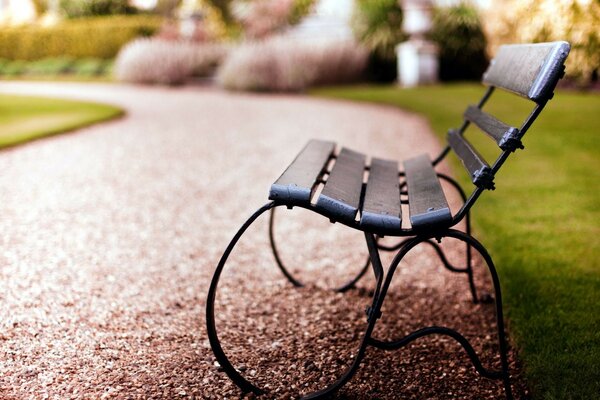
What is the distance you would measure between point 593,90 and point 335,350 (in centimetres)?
1052

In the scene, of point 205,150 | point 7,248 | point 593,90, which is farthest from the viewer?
point 593,90

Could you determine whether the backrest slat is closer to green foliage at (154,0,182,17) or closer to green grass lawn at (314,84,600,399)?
green grass lawn at (314,84,600,399)

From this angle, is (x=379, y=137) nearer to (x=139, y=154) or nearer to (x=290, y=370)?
(x=139, y=154)

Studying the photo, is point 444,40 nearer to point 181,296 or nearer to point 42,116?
point 42,116

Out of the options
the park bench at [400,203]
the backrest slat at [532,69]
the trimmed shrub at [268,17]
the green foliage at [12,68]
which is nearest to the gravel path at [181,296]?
the park bench at [400,203]

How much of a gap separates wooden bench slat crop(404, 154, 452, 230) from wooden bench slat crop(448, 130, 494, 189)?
0.41 ft

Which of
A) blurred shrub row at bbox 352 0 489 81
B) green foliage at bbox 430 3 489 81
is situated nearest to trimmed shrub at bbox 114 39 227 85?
blurred shrub row at bbox 352 0 489 81

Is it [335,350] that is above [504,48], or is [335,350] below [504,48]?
below

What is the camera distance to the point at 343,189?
2.19 meters

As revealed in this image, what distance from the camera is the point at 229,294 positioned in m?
2.99

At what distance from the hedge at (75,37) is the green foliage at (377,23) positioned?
25.4ft

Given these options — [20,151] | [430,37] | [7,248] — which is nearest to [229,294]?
[7,248]

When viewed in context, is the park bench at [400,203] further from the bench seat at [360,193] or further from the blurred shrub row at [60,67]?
the blurred shrub row at [60,67]

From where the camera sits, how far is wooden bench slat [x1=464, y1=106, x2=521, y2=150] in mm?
1963
